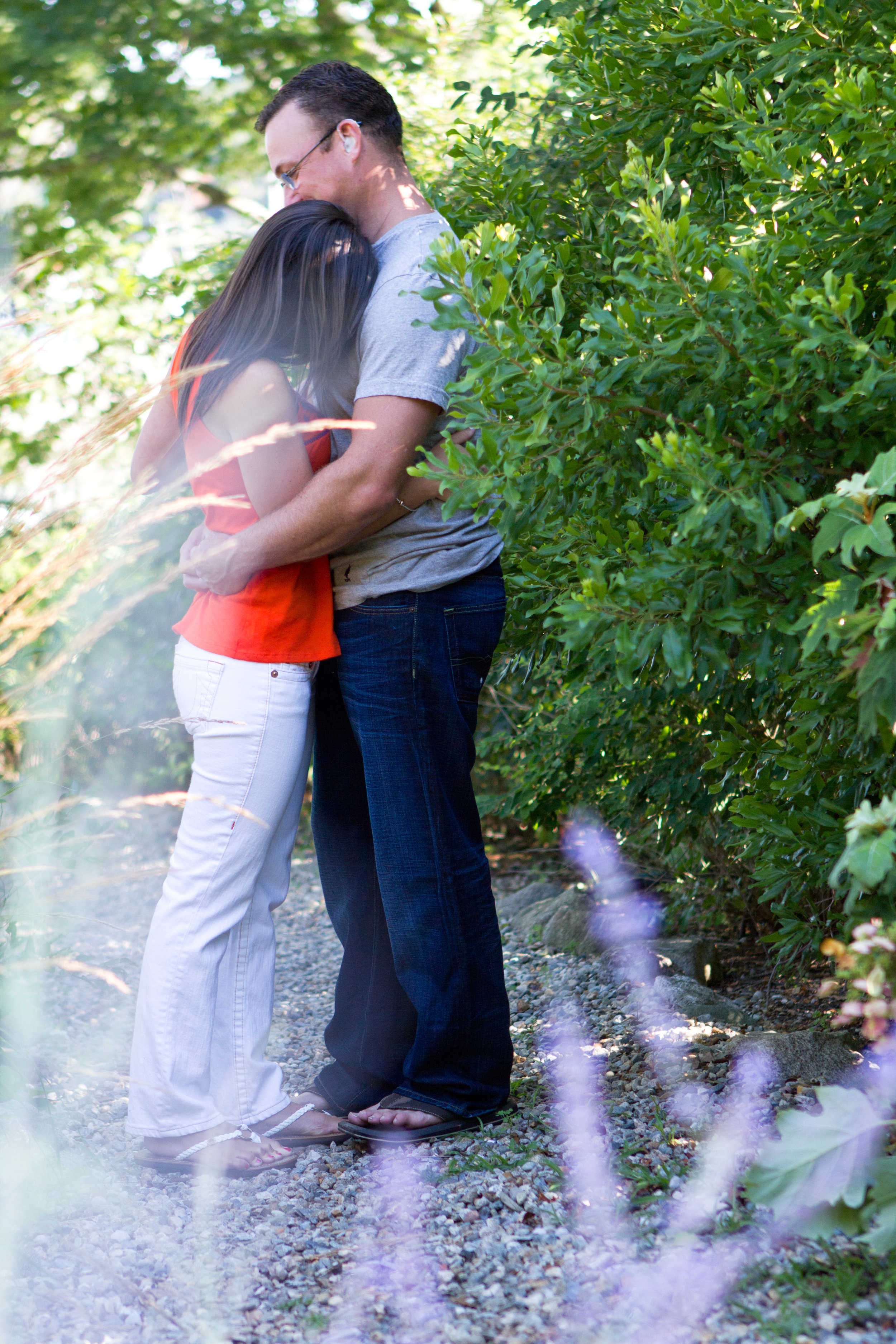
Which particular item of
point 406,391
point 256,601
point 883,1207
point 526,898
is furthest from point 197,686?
point 526,898

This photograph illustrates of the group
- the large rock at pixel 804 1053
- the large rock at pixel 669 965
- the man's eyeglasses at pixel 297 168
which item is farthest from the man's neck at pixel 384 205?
the large rock at pixel 669 965

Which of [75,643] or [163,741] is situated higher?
[75,643]

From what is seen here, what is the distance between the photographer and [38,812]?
1610 millimetres

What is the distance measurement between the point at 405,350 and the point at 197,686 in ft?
2.41

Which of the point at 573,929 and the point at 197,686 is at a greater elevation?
the point at 197,686

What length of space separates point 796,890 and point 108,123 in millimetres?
9562

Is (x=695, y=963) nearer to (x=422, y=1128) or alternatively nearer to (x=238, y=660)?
(x=422, y=1128)

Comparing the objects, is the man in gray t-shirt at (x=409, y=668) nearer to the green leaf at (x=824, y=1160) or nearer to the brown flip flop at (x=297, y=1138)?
the brown flip flop at (x=297, y=1138)

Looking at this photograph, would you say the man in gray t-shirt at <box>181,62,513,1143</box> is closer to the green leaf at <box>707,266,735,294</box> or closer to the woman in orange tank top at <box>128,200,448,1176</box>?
the woman in orange tank top at <box>128,200,448,1176</box>

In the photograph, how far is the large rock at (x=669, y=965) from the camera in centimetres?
342

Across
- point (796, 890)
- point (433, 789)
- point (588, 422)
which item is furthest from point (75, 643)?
point (796, 890)

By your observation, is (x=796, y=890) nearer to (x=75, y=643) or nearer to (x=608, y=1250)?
(x=608, y=1250)

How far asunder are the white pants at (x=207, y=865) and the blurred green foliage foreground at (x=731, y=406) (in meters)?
0.54

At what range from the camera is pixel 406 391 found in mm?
2145
